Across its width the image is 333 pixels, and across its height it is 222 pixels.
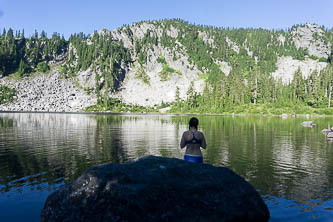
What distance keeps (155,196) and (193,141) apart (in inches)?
173

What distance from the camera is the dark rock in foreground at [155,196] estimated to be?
31.4ft

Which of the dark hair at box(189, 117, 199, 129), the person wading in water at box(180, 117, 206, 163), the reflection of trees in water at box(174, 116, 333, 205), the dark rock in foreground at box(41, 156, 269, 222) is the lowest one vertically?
the reflection of trees in water at box(174, 116, 333, 205)

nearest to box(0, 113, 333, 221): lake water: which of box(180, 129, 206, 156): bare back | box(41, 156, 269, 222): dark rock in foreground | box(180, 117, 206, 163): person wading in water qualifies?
box(41, 156, 269, 222): dark rock in foreground

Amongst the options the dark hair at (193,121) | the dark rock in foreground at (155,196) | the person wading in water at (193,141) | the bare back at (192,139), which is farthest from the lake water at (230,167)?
the dark hair at (193,121)

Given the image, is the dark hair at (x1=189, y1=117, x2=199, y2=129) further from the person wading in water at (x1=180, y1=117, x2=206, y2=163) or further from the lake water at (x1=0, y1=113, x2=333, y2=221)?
the lake water at (x1=0, y1=113, x2=333, y2=221)

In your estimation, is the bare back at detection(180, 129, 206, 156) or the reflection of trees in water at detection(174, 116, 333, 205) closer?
the bare back at detection(180, 129, 206, 156)

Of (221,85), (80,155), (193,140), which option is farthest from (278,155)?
(221,85)

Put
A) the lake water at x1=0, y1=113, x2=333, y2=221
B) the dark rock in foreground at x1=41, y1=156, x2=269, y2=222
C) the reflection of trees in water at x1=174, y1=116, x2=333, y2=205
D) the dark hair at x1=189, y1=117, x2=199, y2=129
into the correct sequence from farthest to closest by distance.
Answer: the reflection of trees in water at x1=174, y1=116, x2=333, y2=205 → the lake water at x1=0, y1=113, x2=333, y2=221 → the dark hair at x1=189, y1=117, x2=199, y2=129 → the dark rock in foreground at x1=41, y1=156, x2=269, y2=222

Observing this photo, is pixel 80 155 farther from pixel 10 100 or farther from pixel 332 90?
pixel 10 100

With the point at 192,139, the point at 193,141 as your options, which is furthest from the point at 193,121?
the point at 193,141

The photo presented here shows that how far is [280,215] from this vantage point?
12633 mm

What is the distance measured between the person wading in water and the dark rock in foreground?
7.15 ft

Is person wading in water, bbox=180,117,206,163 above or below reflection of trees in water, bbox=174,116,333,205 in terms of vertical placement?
above

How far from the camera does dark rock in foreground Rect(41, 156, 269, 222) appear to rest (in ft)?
31.4
